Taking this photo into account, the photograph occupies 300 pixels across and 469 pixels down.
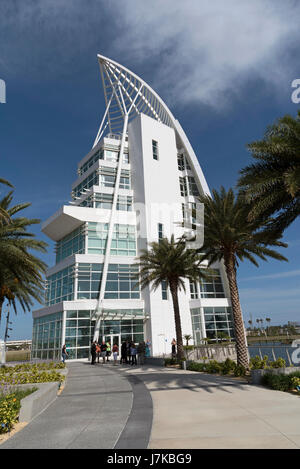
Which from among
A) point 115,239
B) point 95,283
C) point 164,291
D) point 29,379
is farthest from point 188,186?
point 29,379

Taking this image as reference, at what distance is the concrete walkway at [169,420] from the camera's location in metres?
5.74

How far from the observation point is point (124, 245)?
127ft

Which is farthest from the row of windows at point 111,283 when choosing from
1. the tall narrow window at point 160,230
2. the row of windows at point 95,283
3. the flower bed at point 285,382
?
the flower bed at point 285,382

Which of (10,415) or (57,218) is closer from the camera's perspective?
(10,415)

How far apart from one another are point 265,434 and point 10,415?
534 centimetres

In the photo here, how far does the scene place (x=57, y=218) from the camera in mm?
38906

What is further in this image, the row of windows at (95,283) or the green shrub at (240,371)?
the row of windows at (95,283)

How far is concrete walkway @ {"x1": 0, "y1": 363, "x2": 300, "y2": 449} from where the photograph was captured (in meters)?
5.74

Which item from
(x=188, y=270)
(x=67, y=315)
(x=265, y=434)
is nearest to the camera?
(x=265, y=434)

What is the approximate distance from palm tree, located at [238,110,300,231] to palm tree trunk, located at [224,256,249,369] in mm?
4722

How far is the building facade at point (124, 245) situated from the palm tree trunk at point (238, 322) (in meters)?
13.0

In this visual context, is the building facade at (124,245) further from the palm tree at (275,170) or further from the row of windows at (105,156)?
the palm tree at (275,170)

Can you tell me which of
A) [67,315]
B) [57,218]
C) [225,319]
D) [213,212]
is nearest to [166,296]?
[225,319]
